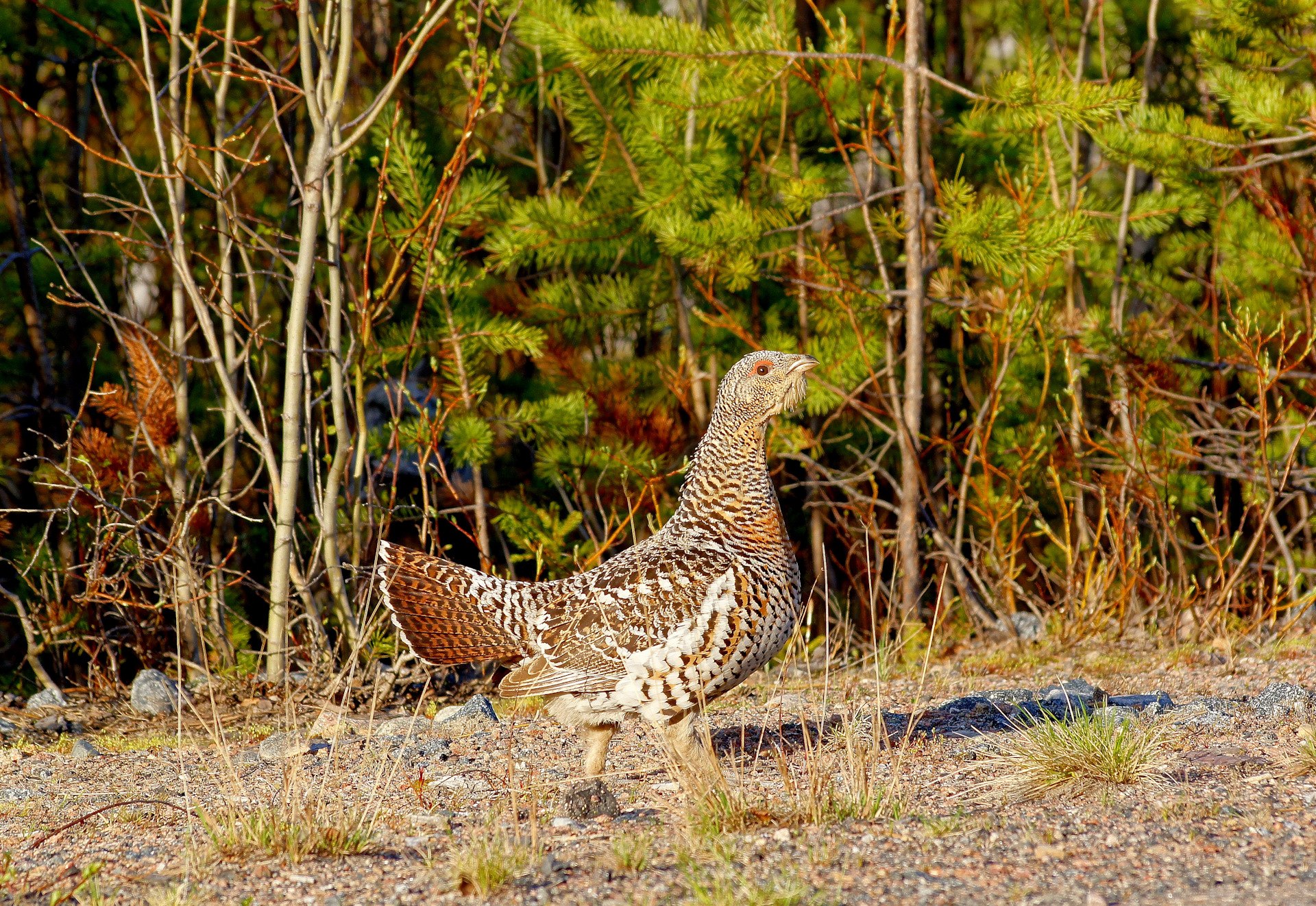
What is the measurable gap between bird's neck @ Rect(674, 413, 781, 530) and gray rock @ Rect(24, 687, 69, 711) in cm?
335

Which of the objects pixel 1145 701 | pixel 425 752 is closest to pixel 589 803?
pixel 425 752

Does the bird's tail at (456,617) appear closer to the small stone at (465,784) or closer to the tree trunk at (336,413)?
the small stone at (465,784)

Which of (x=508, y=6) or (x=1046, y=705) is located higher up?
(x=508, y=6)

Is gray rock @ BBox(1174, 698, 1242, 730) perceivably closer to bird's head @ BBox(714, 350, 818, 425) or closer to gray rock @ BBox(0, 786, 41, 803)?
bird's head @ BBox(714, 350, 818, 425)

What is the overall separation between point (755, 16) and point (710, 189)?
128cm

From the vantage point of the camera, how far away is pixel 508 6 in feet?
22.9

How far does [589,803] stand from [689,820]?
0.47m

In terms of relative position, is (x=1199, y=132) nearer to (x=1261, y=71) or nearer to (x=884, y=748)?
(x=1261, y=71)

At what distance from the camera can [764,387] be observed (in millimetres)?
4785

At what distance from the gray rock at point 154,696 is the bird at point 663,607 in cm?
189

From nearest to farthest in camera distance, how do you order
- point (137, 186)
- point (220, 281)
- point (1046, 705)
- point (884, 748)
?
point (884, 748), point (1046, 705), point (220, 281), point (137, 186)

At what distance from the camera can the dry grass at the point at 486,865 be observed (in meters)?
3.13

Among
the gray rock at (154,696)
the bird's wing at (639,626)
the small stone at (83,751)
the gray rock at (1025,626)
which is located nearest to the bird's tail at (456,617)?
the bird's wing at (639,626)

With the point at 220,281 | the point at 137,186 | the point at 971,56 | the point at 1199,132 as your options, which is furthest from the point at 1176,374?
the point at 137,186
